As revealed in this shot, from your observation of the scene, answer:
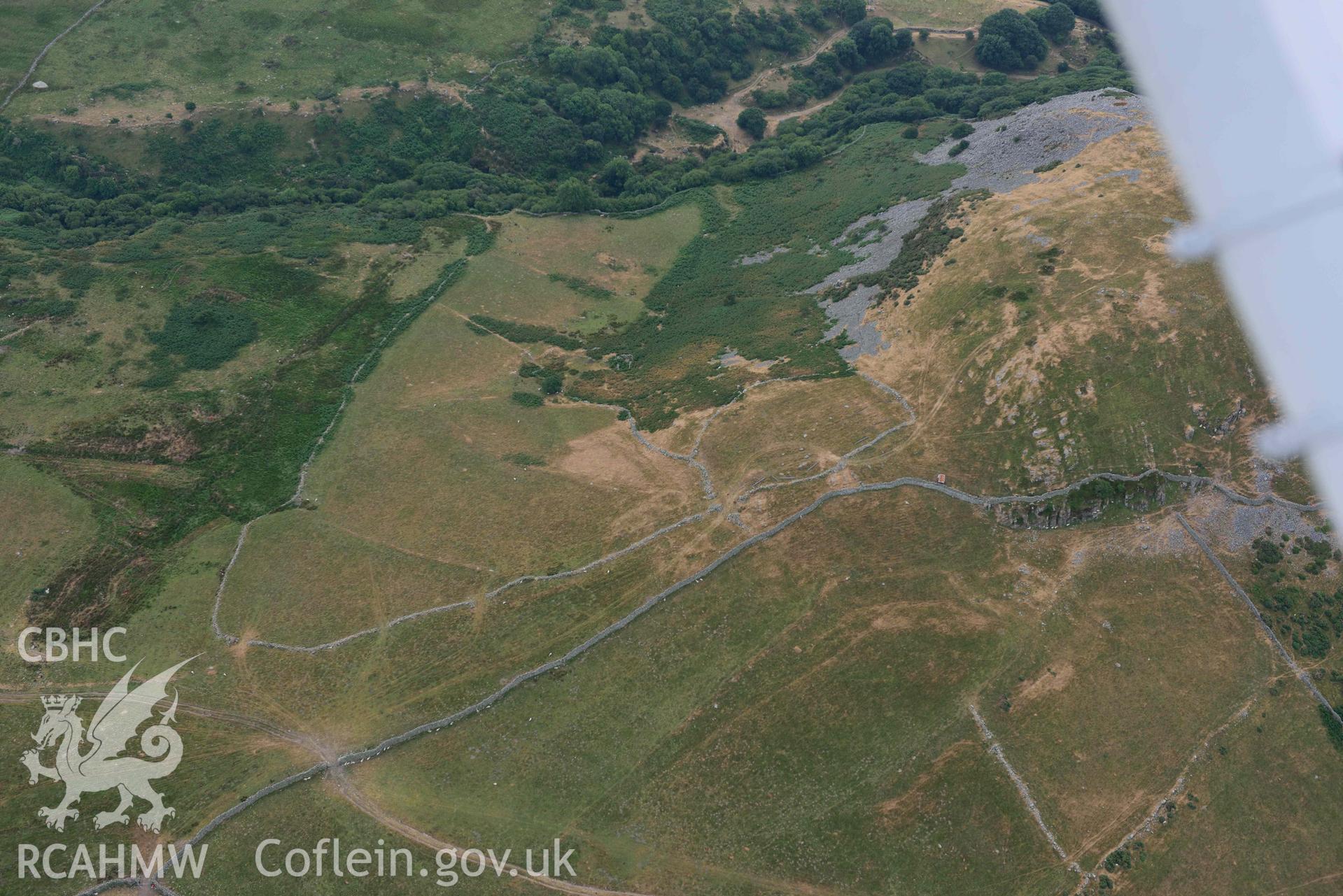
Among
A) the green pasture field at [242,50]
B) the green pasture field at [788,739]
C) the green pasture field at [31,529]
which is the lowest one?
the green pasture field at [788,739]

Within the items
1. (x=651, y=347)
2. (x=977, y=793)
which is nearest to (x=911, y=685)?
(x=977, y=793)

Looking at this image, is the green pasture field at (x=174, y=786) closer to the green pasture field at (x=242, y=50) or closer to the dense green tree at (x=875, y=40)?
the green pasture field at (x=242, y=50)

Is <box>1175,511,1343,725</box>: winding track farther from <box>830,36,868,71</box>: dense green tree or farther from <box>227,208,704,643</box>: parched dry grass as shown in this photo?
<box>830,36,868,71</box>: dense green tree

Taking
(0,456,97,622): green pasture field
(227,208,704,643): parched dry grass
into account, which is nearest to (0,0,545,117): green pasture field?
(227,208,704,643): parched dry grass

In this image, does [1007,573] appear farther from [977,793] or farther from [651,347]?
[651,347]

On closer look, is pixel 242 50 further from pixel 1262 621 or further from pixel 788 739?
pixel 1262 621

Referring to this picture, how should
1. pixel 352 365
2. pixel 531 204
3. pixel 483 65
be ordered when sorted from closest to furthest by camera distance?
pixel 352 365 → pixel 531 204 → pixel 483 65

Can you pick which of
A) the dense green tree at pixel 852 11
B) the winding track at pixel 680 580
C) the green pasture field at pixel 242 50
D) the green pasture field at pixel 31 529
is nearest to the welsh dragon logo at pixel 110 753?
the winding track at pixel 680 580

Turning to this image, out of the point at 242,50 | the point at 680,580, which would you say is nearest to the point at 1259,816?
the point at 680,580
